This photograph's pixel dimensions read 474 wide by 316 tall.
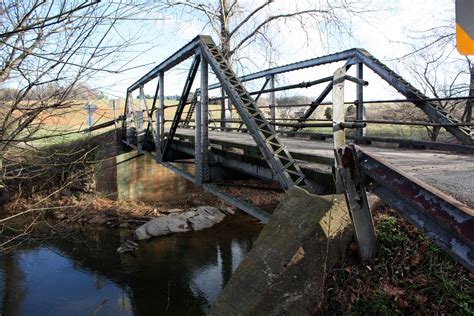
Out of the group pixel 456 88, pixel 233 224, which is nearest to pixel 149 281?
pixel 233 224

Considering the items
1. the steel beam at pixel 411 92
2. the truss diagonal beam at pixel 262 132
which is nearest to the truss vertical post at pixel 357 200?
the truss diagonal beam at pixel 262 132

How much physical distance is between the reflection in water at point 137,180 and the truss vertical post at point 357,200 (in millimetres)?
13578

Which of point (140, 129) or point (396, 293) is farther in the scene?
point (140, 129)

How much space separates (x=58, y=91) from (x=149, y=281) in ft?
19.8

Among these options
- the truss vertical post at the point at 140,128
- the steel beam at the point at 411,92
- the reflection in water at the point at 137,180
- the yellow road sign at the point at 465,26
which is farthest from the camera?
the reflection in water at the point at 137,180

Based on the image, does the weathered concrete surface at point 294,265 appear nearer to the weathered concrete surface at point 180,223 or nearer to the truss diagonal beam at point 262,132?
the truss diagonal beam at point 262,132

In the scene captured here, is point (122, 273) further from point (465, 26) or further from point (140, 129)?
point (465, 26)

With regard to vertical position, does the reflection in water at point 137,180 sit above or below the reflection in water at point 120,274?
above

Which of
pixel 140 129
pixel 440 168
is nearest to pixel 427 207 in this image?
pixel 440 168

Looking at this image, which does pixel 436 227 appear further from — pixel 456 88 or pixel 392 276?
pixel 456 88

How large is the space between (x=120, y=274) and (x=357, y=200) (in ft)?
26.5

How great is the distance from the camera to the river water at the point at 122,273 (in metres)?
7.86

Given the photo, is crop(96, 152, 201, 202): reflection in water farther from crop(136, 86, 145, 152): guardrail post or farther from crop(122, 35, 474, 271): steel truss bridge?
crop(122, 35, 474, 271): steel truss bridge

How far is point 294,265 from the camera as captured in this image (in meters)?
2.81
